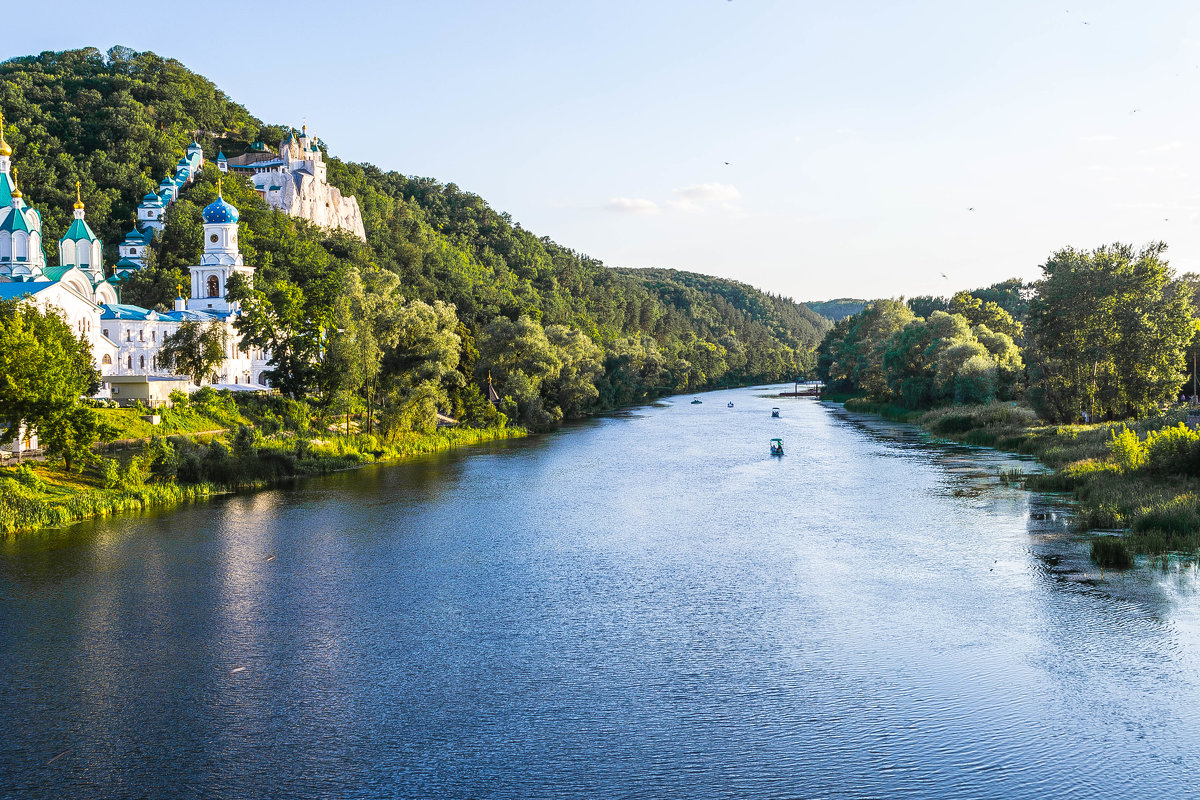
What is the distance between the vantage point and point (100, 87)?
116m

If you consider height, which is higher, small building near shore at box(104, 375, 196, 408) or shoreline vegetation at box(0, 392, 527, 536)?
small building near shore at box(104, 375, 196, 408)

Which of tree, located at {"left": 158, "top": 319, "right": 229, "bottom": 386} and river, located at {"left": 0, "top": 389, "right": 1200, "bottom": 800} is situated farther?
tree, located at {"left": 158, "top": 319, "right": 229, "bottom": 386}

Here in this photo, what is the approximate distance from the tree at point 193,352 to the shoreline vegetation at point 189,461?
4.65m

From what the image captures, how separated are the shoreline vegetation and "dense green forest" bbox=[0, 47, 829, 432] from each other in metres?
2.79

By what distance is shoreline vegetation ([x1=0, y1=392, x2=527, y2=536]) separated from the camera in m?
29.3

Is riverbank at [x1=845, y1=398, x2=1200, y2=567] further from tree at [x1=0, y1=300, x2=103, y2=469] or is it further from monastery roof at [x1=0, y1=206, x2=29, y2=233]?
monastery roof at [x1=0, y1=206, x2=29, y2=233]

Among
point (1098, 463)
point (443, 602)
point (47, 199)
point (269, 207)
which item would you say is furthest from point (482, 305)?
point (443, 602)

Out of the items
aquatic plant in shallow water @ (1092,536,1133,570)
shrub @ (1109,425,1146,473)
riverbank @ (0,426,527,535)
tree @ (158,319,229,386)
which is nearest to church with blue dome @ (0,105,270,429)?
tree @ (158,319,229,386)

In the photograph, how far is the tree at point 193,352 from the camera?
5106 cm

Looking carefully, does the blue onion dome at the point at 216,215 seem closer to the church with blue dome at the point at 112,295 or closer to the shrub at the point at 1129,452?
the church with blue dome at the point at 112,295

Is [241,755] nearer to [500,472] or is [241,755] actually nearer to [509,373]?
[500,472]

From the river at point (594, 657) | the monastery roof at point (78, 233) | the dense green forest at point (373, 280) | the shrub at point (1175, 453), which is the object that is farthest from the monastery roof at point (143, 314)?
the shrub at point (1175, 453)

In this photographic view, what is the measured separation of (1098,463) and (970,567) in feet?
46.5

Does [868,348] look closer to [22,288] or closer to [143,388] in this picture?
[143,388]
